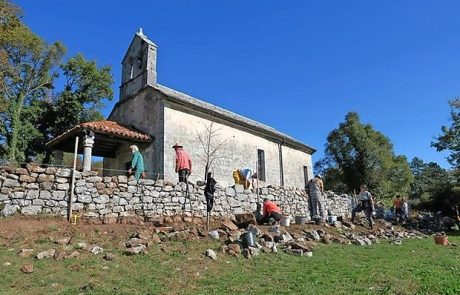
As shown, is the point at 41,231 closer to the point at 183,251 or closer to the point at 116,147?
the point at 183,251

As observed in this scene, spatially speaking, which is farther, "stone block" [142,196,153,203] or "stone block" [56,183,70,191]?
"stone block" [142,196,153,203]

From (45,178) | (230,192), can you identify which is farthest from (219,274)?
(230,192)

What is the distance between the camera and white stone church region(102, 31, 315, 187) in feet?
55.5

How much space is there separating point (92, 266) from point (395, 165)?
35.3m

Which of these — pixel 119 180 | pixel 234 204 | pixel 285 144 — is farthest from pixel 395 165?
pixel 119 180

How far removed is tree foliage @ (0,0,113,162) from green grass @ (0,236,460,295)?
17588mm

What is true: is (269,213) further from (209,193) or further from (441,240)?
(441,240)

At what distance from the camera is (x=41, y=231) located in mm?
9453

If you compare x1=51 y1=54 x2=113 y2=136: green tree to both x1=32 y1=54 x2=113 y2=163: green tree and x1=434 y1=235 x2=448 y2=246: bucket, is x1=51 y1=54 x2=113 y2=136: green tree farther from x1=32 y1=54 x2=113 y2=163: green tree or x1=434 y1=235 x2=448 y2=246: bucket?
x1=434 y1=235 x2=448 y2=246: bucket

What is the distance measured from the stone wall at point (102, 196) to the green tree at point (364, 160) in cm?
2344

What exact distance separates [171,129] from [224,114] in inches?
155

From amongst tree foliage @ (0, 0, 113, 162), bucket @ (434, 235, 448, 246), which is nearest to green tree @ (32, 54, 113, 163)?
tree foliage @ (0, 0, 113, 162)

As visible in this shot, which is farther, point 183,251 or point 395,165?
point 395,165

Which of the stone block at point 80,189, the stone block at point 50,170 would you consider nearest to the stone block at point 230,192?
the stone block at point 80,189
